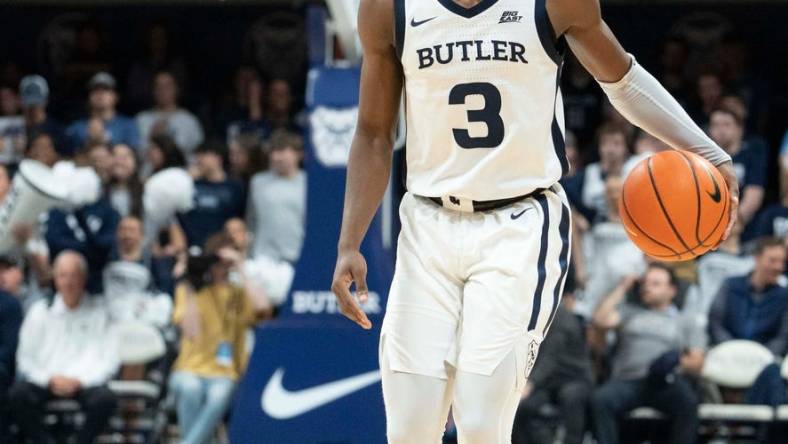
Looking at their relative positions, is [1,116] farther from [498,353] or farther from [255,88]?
[498,353]

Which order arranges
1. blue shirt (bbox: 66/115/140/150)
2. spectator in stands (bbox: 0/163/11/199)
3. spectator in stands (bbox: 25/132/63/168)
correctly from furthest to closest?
1. blue shirt (bbox: 66/115/140/150)
2. spectator in stands (bbox: 25/132/63/168)
3. spectator in stands (bbox: 0/163/11/199)

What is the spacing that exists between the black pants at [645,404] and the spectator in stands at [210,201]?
2790mm

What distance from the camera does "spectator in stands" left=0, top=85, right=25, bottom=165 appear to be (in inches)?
463

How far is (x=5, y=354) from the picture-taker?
9.93m

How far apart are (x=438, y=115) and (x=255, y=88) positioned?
24.8 feet

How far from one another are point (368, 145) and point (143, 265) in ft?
19.1

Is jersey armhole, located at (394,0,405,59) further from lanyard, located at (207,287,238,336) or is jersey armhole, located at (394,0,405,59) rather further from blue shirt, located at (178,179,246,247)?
blue shirt, located at (178,179,246,247)

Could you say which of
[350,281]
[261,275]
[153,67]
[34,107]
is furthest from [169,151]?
[350,281]

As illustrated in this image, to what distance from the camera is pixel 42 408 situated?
381 inches

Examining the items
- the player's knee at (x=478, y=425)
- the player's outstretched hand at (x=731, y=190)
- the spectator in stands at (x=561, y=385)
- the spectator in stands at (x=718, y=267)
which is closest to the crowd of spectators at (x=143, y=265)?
the spectator in stands at (x=561, y=385)

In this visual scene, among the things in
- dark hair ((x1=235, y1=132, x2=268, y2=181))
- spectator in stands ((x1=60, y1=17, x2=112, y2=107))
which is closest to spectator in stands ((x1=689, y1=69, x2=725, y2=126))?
dark hair ((x1=235, y1=132, x2=268, y2=181))

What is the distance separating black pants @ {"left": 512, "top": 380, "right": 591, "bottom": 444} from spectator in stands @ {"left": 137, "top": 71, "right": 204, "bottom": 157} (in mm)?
4016

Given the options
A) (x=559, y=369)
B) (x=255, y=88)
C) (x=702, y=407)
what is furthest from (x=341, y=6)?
(x=255, y=88)

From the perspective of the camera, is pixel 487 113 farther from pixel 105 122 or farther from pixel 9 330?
pixel 105 122
